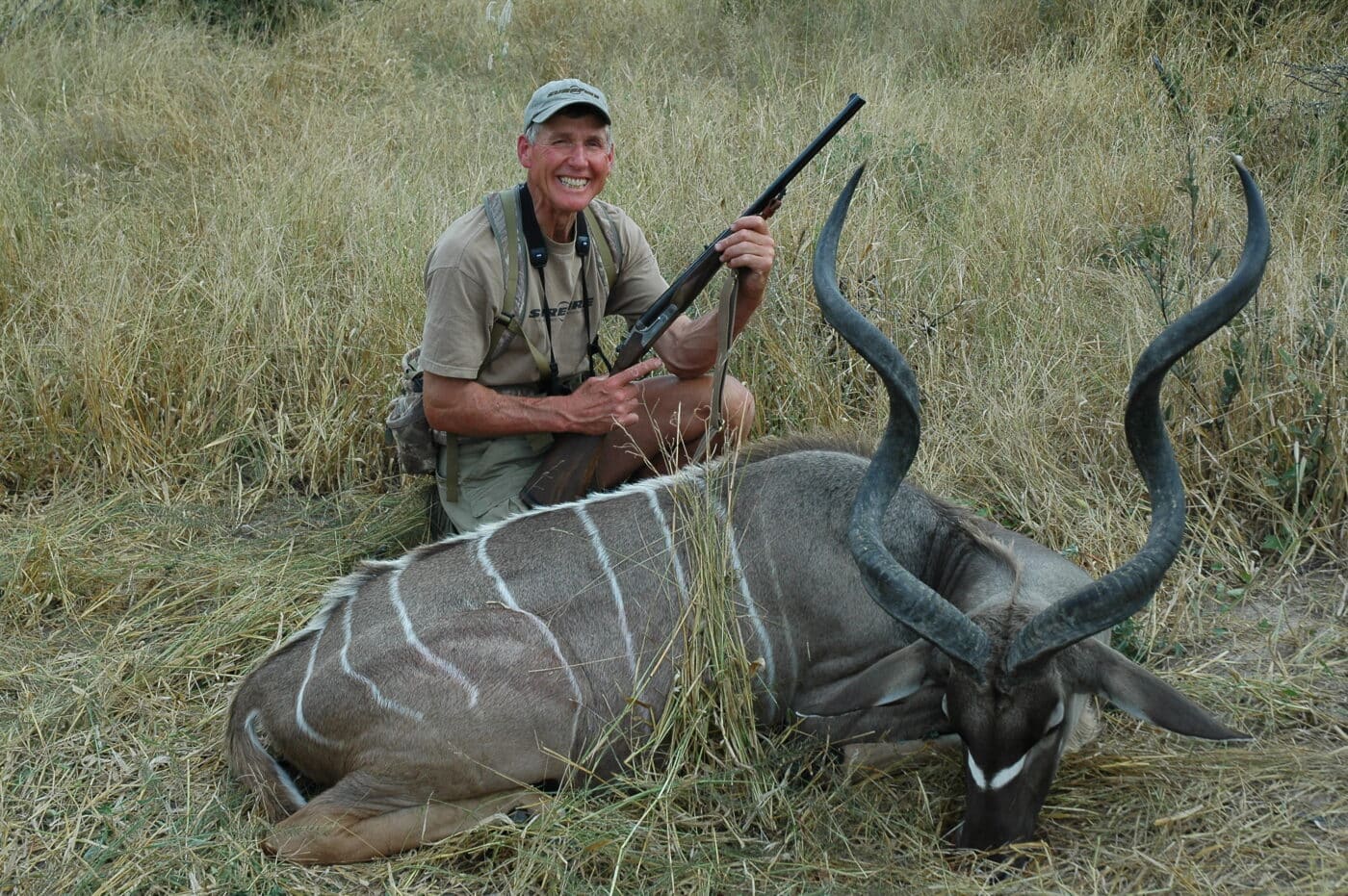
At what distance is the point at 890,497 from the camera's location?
323 centimetres

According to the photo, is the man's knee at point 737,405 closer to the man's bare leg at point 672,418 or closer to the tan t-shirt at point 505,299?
the man's bare leg at point 672,418

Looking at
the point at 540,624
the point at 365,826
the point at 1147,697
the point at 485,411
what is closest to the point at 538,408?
the point at 485,411

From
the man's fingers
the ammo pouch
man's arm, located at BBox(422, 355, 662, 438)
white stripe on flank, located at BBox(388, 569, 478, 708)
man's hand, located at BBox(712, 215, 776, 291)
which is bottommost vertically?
white stripe on flank, located at BBox(388, 569, 478, 708)

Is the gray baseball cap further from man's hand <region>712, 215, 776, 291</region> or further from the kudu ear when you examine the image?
the kudu ear

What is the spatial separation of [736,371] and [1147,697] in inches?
95.4

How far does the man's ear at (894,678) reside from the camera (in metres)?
3.15

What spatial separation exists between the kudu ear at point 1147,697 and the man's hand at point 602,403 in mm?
1645

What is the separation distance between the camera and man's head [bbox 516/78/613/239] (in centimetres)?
402

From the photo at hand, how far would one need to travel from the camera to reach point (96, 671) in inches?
155

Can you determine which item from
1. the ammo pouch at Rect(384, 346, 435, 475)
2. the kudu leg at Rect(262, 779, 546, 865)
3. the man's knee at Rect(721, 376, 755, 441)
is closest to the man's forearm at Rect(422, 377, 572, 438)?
the ammo pouch at Rect(384, 346, 435, 475)

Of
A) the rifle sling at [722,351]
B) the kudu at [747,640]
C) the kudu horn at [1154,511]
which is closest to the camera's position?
the kudu horn at [1154,511]

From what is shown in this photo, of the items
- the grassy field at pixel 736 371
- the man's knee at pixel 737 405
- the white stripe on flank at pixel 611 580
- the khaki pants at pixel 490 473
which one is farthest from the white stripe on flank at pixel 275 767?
the man's knee at pixel 737 405

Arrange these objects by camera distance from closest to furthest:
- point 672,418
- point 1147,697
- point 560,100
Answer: point 1147,697, point 560,100, point 672,418

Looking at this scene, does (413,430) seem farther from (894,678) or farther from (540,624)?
(894,678)
